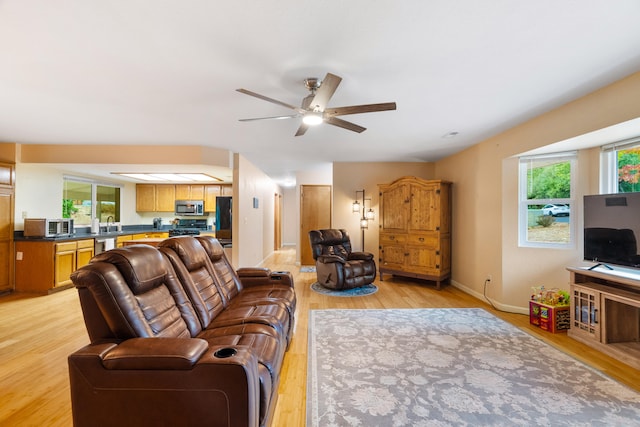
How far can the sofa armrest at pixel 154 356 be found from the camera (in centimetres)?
124

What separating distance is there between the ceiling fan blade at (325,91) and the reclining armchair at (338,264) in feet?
9.17

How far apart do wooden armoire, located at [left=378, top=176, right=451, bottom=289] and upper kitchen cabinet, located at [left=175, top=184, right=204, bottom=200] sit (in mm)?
4167

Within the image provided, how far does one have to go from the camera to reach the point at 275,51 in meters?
1.91

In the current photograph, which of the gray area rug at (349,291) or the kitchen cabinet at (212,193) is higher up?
the kitchen cabinet at (212,193)

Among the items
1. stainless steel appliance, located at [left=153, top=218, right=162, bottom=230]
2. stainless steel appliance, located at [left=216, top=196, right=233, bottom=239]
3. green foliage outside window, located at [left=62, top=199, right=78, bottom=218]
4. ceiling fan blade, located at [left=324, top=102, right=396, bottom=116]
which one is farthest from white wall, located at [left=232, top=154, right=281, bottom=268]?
green foliage outside window, located at [left=62, top=199, right=78, bottom=218]

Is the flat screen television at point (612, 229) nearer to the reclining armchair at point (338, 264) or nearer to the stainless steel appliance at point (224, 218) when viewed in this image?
the reclining armchair at point (338, 264)

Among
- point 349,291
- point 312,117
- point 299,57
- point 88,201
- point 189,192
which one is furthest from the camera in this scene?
point 189,192

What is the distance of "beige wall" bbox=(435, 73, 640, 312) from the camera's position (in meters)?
2.51

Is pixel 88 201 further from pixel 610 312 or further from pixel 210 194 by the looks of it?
pixel 610 312

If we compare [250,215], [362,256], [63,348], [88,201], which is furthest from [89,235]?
[362,256]

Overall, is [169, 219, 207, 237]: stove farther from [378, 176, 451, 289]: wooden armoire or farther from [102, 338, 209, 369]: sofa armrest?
[102, 338, 209, 369]: sofa armrest

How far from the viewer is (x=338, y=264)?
4461 millimetres

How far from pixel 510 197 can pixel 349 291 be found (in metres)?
2.62

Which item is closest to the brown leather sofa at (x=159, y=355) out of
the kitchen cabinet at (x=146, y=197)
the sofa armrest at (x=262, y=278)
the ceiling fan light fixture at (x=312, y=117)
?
the sofa armrest at (x=262, y=278)
